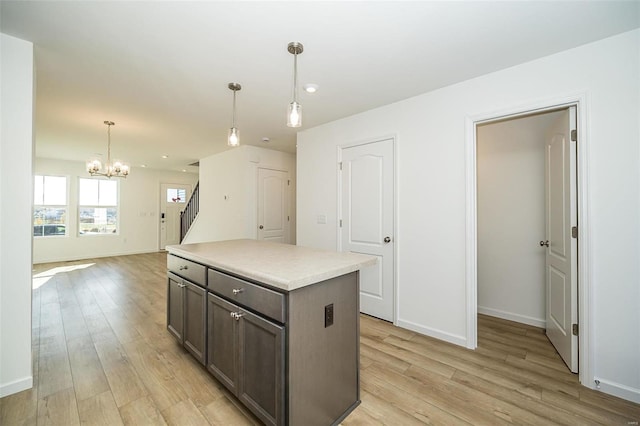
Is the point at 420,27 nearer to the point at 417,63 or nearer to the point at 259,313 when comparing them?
the point at 417,63

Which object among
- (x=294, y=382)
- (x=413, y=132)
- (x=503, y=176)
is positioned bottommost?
(x=294, y=382)

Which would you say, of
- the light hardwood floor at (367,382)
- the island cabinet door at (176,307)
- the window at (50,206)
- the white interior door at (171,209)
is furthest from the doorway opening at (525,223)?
the window at (50,206)

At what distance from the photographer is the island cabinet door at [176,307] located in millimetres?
2324

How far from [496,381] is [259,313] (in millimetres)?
1870

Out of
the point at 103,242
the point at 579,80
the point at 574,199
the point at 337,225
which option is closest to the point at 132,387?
the point at 337,225

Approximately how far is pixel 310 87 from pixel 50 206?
7530mm

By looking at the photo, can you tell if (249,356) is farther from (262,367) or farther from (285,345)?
(285,345)

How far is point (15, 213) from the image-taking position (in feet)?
6.20

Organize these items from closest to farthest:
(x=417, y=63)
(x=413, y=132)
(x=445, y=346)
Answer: (x=417, y=63) → (x=445, y=346) → (x=413, y=132)

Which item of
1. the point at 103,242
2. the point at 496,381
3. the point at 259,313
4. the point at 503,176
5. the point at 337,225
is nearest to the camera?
the point at 259,313

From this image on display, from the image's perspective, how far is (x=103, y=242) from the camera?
7.23 meters

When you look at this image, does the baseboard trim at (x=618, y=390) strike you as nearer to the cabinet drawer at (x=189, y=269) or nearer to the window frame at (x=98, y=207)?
the cabinet drawer at (x=189, y=269)

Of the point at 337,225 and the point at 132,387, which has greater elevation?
the point at 337,225

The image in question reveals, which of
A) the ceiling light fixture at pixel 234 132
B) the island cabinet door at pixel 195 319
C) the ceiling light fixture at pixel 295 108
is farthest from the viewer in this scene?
the ceiling light fixture at pixel 234 132
